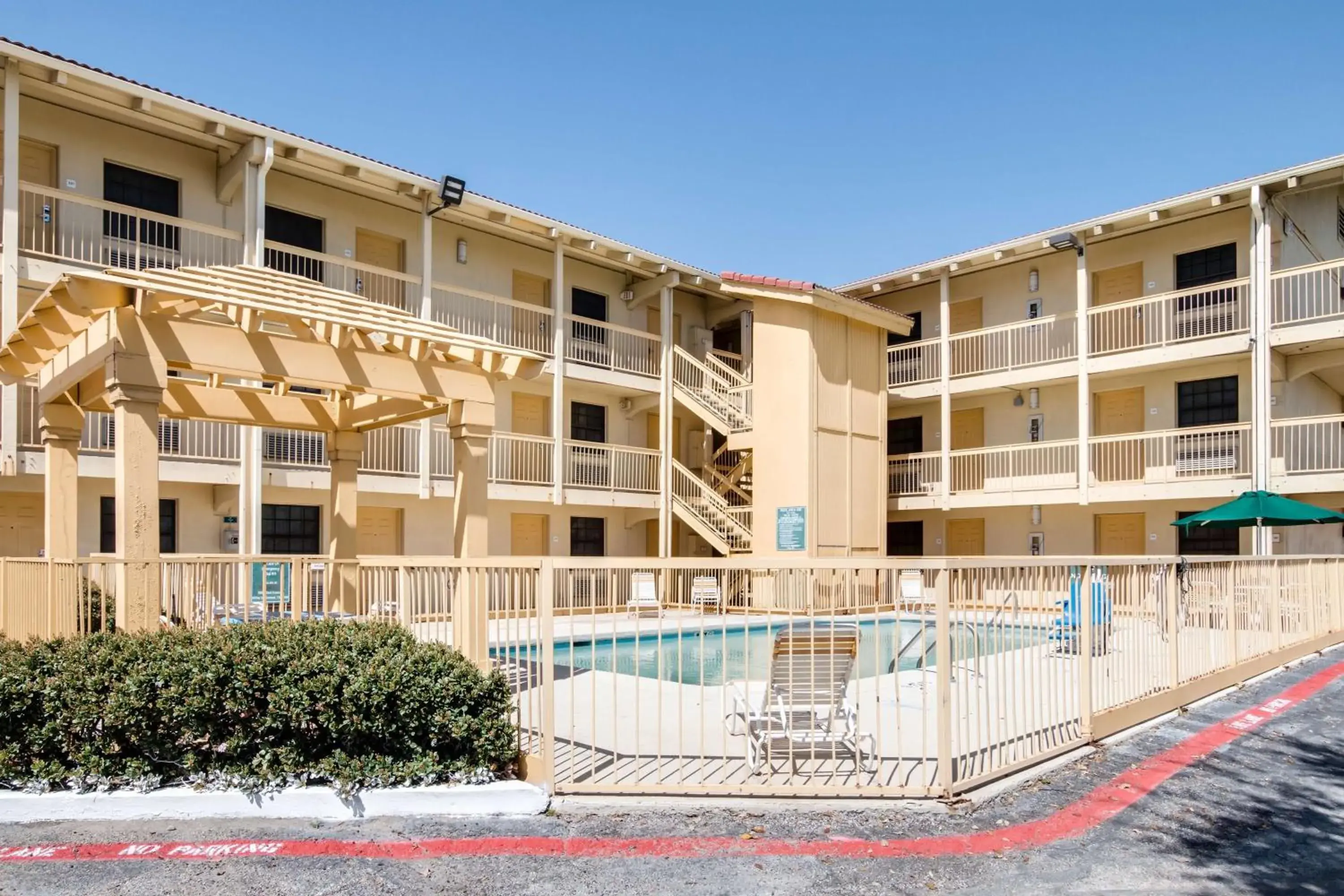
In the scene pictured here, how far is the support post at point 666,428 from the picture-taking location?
22.2m

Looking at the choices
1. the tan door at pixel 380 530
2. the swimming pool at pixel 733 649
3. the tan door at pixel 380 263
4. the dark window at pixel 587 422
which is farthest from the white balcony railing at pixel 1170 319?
the tan door at pixel 380 530

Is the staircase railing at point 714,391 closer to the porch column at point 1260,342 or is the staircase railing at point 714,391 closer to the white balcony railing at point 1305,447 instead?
the porch column at point 1260,342

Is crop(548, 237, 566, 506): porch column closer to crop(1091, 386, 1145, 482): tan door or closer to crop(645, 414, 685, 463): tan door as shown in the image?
crop(645, 414, 685, 463): tan door

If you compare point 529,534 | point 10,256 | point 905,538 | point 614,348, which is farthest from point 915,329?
point 10,256

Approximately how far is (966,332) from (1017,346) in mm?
1641

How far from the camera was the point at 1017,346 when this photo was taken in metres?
23.2

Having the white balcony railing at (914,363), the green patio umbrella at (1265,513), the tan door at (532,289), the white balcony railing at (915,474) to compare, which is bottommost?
the green patio umbrella at (1265,513)

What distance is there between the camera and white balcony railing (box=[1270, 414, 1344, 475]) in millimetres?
18141

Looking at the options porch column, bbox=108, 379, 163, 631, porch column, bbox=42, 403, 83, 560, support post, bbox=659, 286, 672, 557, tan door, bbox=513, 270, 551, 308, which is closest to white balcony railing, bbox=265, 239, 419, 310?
tan door, bbox=513, 270, 551, 308

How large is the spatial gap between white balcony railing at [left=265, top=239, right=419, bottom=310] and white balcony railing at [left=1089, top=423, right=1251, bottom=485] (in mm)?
15319

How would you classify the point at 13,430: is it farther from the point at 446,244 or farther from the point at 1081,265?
the point at 1081,265

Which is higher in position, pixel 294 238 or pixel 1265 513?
pixel 294 238

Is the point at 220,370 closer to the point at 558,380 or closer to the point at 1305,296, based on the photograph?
the point at 558,380

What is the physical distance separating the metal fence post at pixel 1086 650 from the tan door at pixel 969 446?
15.8 m
